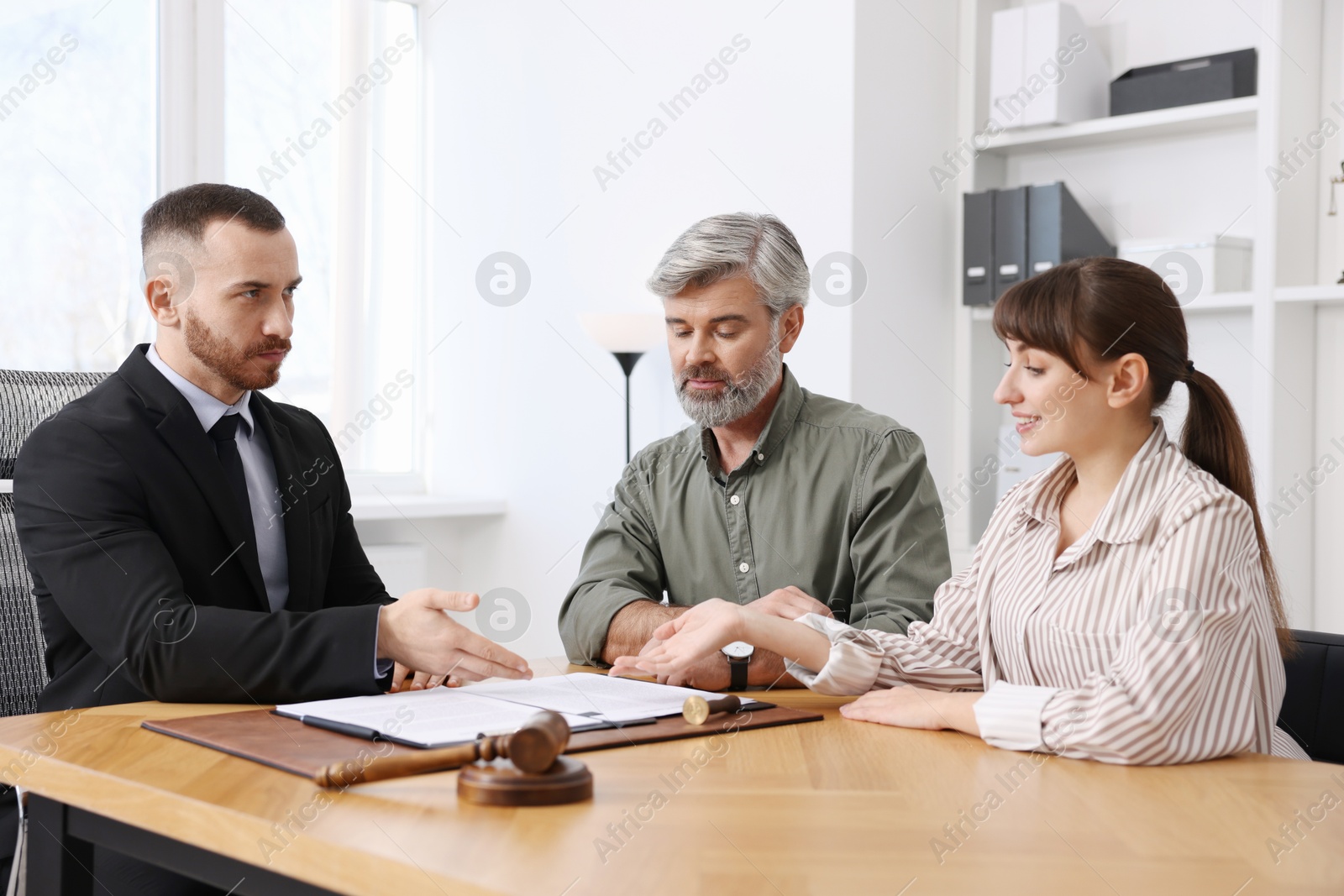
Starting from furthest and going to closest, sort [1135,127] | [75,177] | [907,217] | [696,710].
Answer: [75,177], [907,217], [1135,127], [696,710]

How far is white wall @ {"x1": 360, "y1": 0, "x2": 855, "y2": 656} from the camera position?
361 centimetres

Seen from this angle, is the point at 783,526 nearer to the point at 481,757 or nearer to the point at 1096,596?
the point at 1096,596

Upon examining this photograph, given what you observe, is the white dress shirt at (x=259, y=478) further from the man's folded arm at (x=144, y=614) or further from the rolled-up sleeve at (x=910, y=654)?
the rolled-up sleeve at (x=910, y=654)

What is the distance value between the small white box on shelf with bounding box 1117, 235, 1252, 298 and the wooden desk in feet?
7.55

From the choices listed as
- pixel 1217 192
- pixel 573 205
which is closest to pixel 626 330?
pixel 573 205

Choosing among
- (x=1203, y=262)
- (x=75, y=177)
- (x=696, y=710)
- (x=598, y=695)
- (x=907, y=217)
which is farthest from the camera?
(x=75, y=177)

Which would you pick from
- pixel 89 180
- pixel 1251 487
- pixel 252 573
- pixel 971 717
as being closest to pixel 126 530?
pixel 252 573

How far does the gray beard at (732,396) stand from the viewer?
2.15 m

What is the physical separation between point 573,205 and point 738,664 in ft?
9.26

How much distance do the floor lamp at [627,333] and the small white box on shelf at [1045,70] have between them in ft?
3.90

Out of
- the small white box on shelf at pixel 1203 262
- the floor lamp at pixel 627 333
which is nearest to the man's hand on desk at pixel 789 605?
the small white box on shelf at pixel 1203 262

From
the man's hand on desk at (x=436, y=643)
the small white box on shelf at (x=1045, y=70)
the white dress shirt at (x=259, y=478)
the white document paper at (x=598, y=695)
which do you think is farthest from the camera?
the small white box on shelf at (x=1045, y=70)

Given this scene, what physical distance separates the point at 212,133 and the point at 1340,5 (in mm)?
3314

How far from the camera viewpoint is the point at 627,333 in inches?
152
